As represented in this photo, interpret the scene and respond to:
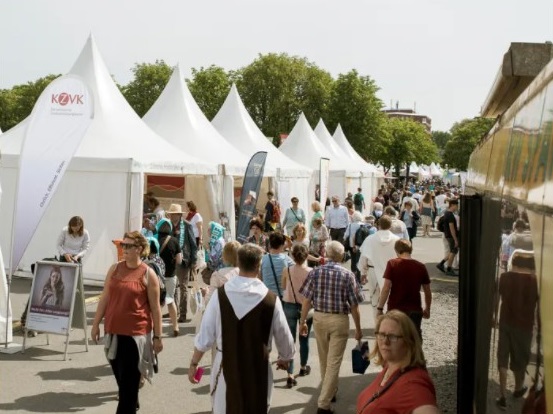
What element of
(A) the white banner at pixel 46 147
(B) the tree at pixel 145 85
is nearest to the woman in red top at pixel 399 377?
(A) the white banner at pixel 46 147

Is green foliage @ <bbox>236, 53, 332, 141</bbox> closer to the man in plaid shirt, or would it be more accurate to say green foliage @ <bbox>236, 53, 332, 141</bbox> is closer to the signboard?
the signboard

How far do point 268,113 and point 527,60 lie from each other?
57.8 metres

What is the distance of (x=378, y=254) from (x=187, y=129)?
429 inches

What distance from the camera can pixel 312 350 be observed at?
920cm

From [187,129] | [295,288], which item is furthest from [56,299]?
[187,129]

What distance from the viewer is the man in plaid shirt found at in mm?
6457

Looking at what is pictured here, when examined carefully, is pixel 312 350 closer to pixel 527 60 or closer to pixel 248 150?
pixel 527 60

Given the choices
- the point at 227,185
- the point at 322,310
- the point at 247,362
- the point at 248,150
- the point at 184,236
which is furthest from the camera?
the point at 248,150

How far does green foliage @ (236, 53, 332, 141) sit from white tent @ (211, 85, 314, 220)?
35.9 metres

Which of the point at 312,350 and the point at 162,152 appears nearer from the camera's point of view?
the point at 312,350

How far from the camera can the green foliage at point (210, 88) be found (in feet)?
208

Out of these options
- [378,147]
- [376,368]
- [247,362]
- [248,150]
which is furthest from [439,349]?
[378,147]

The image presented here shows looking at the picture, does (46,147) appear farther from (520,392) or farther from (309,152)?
(309,152)

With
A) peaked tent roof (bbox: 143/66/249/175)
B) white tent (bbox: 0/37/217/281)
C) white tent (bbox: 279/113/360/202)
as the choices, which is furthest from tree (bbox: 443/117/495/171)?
white tent (bbox: 0/37/217/281)
